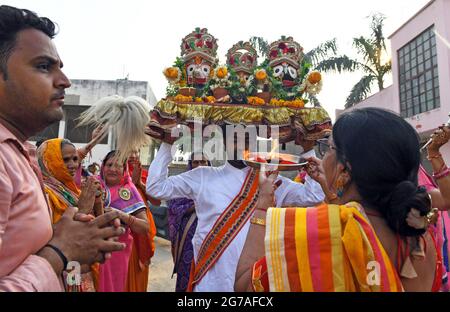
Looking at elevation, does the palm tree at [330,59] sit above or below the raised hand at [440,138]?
above

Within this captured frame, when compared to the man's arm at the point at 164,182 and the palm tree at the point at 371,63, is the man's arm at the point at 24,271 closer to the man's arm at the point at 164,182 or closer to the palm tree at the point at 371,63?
the man's arm at the point at 164,182

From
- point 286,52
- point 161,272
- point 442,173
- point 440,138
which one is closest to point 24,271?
point 286,52

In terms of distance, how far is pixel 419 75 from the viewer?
13.8m

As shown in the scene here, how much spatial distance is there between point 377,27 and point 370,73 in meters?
1.97

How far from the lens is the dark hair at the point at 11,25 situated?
1247 millimetres

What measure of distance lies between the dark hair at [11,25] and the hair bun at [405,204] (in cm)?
150

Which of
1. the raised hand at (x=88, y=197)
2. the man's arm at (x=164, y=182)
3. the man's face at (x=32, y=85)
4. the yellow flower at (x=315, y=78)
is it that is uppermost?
the yellow flower at (x=315, y=78)

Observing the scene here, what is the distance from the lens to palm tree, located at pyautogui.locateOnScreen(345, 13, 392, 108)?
49.0 feet

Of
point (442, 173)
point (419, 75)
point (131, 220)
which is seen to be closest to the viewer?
point (442, 173)

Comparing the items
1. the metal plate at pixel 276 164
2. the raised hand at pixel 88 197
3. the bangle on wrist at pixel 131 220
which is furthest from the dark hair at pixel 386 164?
the bangle on wrist at pixel 131 220

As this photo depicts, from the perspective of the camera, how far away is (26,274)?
103 centimetres

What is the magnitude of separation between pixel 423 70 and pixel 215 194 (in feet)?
A: 46.0

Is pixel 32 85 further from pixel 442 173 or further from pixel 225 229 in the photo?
pixel 442 173
